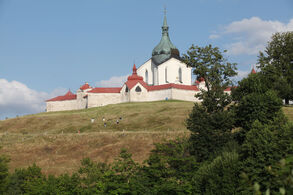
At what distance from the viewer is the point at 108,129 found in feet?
263

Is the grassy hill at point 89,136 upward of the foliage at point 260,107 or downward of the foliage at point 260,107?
downward

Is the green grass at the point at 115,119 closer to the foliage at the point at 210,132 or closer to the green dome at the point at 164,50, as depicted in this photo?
the foliage at the point at 210,132

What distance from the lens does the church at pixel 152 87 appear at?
115 m

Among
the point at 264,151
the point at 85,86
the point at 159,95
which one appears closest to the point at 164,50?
the point at 159,95

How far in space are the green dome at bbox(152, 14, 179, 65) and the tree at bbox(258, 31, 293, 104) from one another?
46.7 m

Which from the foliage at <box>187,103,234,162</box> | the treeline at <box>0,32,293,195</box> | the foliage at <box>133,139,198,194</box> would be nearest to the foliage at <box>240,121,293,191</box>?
the treeline at <box>0,32,293,195</box>

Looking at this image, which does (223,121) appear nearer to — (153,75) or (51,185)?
(51,185)

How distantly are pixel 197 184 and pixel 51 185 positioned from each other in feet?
52.6

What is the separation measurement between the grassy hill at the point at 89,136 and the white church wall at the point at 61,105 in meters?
24.4

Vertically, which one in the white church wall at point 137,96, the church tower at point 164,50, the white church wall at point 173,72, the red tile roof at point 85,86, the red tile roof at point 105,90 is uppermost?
the church tower at point 164,50

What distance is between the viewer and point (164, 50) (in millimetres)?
132625

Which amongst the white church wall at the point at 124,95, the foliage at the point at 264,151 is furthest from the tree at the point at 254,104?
the white church wall at the point at 124,95

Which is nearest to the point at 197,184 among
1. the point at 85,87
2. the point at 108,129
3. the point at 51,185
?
the point at 51,185

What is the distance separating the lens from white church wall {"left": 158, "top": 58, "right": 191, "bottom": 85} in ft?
415
